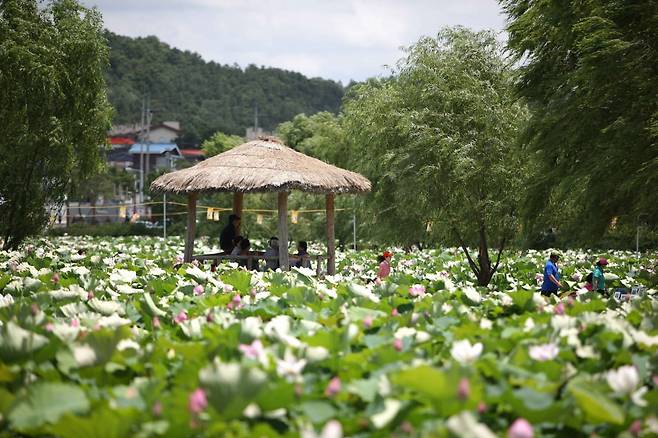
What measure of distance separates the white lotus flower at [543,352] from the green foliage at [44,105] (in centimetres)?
1276

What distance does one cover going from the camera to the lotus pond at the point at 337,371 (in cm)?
278

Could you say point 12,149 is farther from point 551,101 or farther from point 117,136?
point 117,136

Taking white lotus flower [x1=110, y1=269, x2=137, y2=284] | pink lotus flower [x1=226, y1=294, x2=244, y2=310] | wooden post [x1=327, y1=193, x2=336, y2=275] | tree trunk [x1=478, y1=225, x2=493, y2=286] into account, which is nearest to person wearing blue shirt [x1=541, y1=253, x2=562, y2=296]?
wooden post [x1=327, y1=193, x2=336, y2=275]

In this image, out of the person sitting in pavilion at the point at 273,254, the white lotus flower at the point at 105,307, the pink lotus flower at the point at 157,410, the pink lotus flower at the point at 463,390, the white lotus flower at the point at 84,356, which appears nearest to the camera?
the pink lotus flower at the point at 463,390

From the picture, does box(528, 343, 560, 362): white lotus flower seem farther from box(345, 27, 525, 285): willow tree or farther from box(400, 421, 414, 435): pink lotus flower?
box(345, 27, 525, 285): willow tree

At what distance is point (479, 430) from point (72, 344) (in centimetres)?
Result: 190

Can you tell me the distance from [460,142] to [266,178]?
13.4 ft

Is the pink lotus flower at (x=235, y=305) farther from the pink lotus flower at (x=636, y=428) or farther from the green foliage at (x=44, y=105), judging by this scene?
the green foliage at (x=44, y=105)

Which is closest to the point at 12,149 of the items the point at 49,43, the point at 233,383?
the point at 49,43

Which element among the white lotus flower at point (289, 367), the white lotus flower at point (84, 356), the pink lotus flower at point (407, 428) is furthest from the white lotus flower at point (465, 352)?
the white lotus flower at point (84, 356)

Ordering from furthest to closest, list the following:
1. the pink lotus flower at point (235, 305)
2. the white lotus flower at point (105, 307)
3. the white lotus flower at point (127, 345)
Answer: the pink lotus flower at point (235, 305), the white lotus flower at point (105, 307), the white lotus flower at point (127, 345)

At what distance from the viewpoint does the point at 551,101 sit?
35.1ft

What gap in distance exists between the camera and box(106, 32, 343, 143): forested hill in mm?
87750

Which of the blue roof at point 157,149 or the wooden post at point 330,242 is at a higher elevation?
the blue roof at point 157,149
